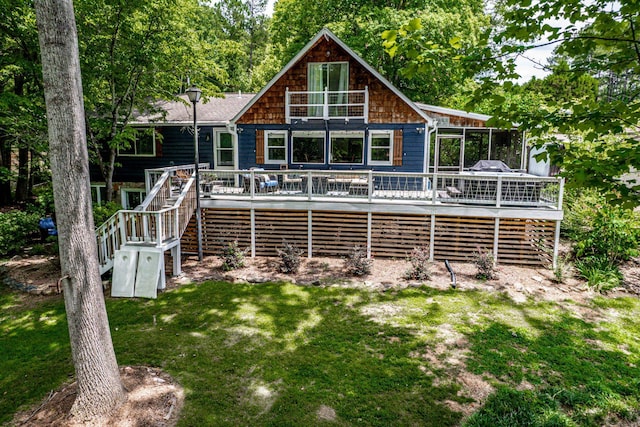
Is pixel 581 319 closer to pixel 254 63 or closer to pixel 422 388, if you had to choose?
pixel 422 388

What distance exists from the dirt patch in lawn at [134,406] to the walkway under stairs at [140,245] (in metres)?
3.57

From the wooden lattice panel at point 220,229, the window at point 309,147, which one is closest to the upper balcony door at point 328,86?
the window at point 309,147

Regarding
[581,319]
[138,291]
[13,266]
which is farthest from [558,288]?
[13,266]

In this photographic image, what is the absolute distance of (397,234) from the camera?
11242 mm

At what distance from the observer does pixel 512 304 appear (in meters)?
8.43

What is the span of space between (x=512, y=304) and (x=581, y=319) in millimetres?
1219

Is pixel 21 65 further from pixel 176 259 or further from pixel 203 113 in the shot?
pixel 203 113

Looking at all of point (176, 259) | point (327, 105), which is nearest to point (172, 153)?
point (327, 105)

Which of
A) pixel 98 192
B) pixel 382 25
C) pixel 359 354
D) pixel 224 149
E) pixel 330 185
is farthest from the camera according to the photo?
pixel 382 25

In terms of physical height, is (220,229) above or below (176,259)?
above

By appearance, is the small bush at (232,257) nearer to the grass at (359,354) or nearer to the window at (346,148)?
the grass at (359,354)

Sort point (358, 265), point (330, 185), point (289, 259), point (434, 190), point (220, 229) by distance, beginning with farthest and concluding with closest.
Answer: point (330, 185)
point (220, 229)
point (434, 190)
point (289, 259)
point (358, 265)

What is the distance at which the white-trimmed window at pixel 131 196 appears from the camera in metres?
17.3

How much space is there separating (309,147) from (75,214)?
35.6 ft
